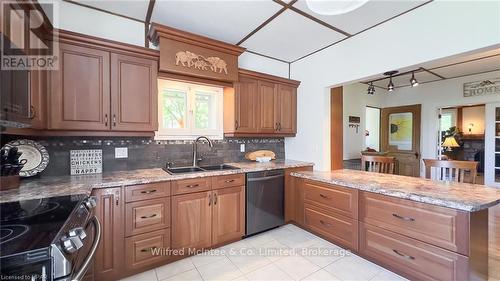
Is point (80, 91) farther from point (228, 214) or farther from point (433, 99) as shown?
point (433, 99)

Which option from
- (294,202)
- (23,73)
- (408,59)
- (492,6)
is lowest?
(294,202)

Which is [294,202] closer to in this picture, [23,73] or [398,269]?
[398,269]

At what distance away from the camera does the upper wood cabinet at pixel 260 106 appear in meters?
2.86

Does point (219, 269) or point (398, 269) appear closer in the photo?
point (398, 269)

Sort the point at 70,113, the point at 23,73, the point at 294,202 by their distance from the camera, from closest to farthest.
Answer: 1. the point at 23,73
2. the point at 70,113
3. the point at 294,202

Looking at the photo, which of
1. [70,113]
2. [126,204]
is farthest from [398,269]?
[70,113]

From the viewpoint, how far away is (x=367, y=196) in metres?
2.13

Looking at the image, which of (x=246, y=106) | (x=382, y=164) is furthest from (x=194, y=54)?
(x=382, y=164)

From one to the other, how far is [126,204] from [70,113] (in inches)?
36.4

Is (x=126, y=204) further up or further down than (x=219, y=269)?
further up

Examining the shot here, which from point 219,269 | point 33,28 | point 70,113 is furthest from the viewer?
point 219,269

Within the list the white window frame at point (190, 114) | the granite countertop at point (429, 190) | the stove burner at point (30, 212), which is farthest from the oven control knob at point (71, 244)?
the granite countertop at point (429, 190)

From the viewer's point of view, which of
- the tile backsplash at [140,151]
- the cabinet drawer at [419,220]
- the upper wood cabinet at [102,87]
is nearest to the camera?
the cabinet drawer at [419,220]

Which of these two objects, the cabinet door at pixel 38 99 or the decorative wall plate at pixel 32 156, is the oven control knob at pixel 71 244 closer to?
the cabinet door at pixel 38 99
